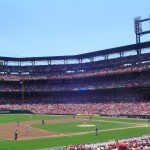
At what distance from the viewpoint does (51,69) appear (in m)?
104

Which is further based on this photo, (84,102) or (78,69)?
(78,69)

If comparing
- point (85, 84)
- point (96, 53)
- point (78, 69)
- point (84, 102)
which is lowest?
point (84, 102)

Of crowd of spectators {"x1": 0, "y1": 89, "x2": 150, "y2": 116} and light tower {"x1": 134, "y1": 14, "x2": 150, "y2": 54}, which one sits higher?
light tower {"x1": 134, "y1": 14, "x2": 150, "y2": 54}

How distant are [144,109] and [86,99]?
23908mm

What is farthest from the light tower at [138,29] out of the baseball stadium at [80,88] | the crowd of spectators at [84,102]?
the crowd of spectators at [84,102]

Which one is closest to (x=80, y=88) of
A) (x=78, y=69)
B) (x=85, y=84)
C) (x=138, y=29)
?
(x=85, y=84)

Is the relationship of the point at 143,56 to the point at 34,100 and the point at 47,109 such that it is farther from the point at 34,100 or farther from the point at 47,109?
the point at 34,100

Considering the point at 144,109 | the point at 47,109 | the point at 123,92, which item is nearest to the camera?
the point at 144,109

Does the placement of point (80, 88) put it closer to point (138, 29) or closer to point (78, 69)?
point (78, 69)

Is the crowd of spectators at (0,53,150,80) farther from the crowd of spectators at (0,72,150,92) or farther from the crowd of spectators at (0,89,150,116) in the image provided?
the crowd of spectators at (0,89,150,116)

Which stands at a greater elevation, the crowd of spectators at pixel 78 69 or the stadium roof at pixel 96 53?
the stadium roof at pixel 96 53

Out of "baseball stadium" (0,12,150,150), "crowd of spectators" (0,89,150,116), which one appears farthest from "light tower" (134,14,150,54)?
"crowd of spectators" (0,89,150,116)

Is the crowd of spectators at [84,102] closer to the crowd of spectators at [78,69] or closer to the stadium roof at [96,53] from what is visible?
the crowd of spectators at [78,69]

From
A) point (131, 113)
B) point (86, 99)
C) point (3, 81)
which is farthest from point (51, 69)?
point (131, 113)
